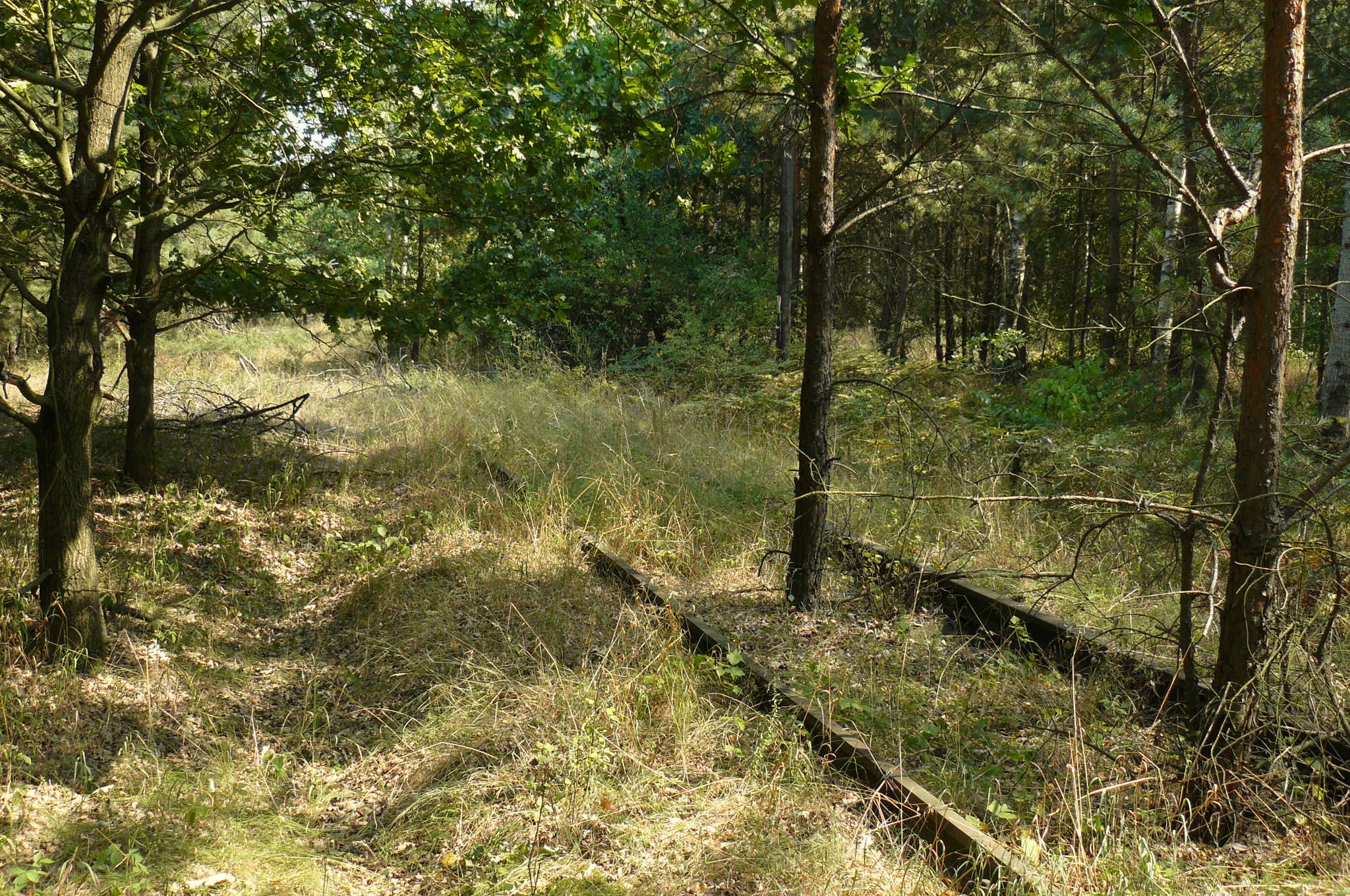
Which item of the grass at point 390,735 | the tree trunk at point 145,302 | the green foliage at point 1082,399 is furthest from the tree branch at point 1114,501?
the green foliage at point 1082,399

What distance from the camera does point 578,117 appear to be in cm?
668

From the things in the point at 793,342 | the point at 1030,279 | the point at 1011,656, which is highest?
the point at 1030,279

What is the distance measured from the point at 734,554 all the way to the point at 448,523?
7.22 feet

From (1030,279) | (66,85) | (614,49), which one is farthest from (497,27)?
(1030,279)

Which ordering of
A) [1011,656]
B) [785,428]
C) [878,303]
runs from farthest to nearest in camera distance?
1. [878,303]
2. [785,428]
3. [1011,656]

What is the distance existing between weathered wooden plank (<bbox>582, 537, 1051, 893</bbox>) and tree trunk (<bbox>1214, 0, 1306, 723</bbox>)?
92cm

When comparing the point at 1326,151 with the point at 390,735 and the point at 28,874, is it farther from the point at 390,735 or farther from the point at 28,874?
the point at 28,874

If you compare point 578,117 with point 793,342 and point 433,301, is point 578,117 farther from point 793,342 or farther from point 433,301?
point 793,342

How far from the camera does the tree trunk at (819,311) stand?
516 cm

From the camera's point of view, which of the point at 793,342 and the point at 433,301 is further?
the point at 793,342

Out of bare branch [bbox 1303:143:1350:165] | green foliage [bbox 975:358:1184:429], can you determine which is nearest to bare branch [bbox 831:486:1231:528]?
bare branch [bbox 1303:143:1350:165]

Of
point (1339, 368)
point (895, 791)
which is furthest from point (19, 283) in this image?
point (1339, 368)

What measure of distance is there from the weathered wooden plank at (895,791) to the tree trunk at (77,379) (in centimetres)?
305

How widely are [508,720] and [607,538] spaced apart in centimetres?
263
